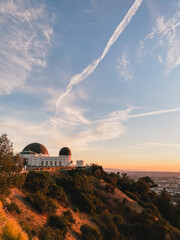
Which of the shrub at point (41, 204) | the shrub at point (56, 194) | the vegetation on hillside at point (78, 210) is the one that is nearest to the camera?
the vegetation on hillside at point (78, 210)

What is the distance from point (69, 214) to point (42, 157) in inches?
1899

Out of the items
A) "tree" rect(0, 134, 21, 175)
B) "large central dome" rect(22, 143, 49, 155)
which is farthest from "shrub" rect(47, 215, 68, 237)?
"large central dome" rect(22, 143, 49, 155)

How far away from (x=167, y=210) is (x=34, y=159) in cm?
5097

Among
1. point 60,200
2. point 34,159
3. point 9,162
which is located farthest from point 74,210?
point 34,159

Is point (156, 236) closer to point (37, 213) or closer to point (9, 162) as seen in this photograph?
point (37, 213)

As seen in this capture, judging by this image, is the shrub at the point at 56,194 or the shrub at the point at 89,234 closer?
the shrub at the point at 89,234

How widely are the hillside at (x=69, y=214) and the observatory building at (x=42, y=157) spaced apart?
29547 mm

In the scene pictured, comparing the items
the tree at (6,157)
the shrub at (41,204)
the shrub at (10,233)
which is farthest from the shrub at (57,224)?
the shrub at (10,233)

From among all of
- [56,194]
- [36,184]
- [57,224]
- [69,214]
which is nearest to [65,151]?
[56,194]

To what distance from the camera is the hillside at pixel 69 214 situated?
48.8ft

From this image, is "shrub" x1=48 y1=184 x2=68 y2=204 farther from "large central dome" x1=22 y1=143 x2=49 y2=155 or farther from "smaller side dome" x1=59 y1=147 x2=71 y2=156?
"large central dome" x1=22 y1=143 x2=49 y2=155

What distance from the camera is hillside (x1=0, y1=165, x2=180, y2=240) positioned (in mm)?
14859

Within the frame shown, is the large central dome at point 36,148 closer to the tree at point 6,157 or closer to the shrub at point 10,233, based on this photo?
the tree at point 6,157

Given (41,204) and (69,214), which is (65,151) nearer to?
(69,214)
